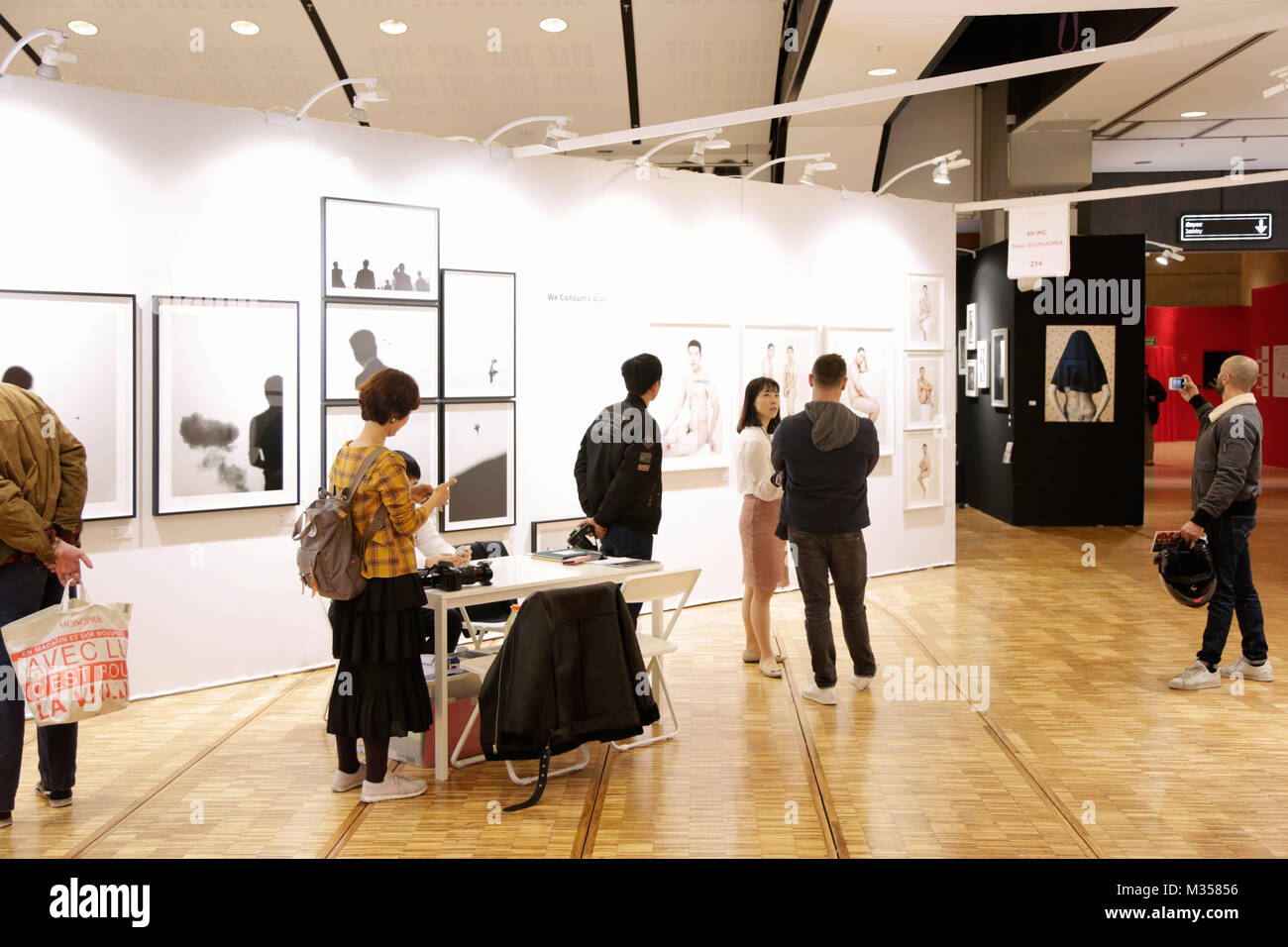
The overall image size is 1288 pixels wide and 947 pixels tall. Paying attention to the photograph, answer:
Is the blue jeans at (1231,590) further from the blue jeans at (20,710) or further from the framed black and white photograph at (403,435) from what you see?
the blue jeans at (20,710)

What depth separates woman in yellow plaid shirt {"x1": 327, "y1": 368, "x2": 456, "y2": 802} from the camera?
14.2 feet

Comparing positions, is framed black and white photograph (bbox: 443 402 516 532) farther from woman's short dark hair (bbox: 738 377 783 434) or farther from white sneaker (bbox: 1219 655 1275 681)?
white sneaker (bbox: 1219 655 1275 681)

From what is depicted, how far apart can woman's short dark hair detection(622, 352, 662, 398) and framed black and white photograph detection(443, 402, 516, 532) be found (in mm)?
1891

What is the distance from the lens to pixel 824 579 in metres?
5.98

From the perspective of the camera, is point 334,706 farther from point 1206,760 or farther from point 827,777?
point 1206,760

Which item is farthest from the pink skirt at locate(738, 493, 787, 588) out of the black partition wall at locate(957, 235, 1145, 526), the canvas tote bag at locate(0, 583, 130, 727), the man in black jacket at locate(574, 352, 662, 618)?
the black partition wall at locate(957, 235, 1145, 526)

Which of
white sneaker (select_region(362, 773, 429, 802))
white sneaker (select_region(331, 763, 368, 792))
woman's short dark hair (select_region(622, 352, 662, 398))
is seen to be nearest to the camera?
white sneaker (select_region(362, 773, 429, 802))

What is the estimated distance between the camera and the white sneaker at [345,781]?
15.1ft

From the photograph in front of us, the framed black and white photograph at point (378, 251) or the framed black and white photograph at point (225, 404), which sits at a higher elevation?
the framed black and white photograph at point (378, 251)

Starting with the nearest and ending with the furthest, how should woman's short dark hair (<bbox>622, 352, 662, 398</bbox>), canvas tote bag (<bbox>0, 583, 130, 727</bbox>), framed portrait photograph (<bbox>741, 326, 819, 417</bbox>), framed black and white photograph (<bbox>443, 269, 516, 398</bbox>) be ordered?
canvas tote bag (<bbox>0, 583, 130, 727</bbox>) < woman's short dark hair (<bbox>622, 352, 662, 398</bbox>) < framed black and white photograph (<bbox>443, 269, 516, 398</bbox>) < framed portrait photograph (<bbox>741, 326, 819, 417</bbox>)

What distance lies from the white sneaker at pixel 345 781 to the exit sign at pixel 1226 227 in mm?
14250

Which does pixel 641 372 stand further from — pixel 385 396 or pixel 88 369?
pixel 88 369

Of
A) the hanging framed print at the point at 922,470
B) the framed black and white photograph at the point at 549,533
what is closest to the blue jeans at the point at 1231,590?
the hanging framed print at the point at 922,470
